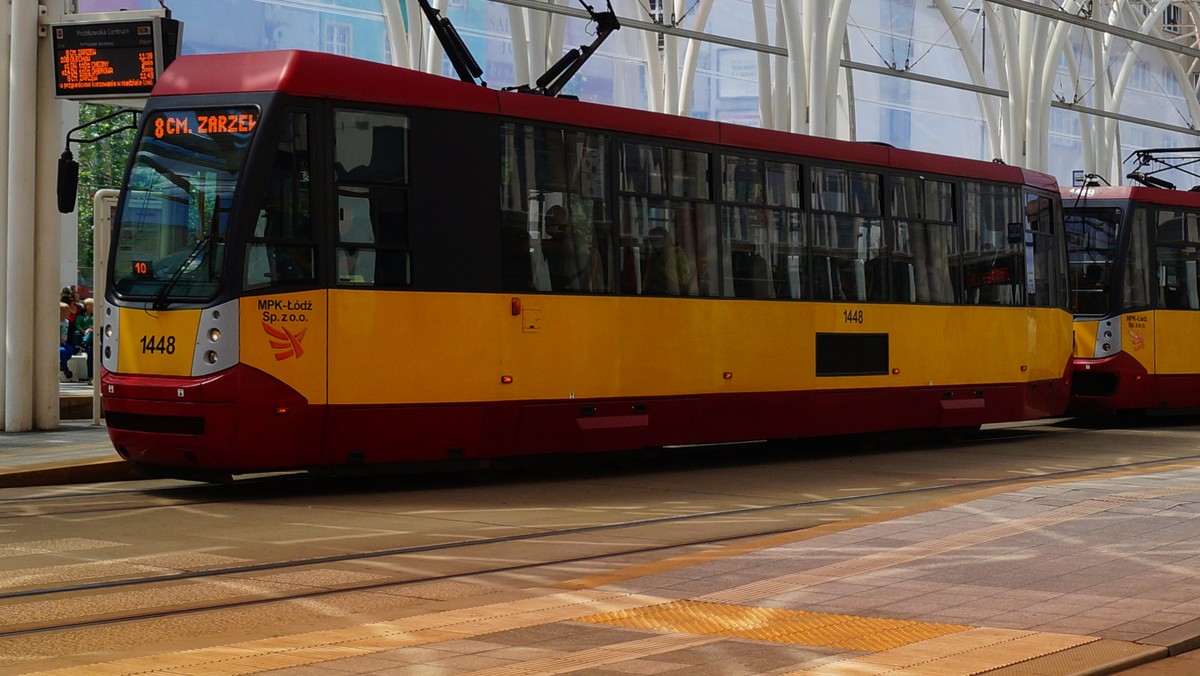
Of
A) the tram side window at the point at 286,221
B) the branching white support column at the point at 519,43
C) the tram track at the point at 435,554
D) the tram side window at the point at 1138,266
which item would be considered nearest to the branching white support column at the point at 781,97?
the branching white support column at the point at 519,43

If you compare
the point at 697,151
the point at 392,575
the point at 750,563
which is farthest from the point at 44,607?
the point at 697,151

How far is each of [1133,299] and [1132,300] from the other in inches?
1.1

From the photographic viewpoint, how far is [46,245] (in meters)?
18.5

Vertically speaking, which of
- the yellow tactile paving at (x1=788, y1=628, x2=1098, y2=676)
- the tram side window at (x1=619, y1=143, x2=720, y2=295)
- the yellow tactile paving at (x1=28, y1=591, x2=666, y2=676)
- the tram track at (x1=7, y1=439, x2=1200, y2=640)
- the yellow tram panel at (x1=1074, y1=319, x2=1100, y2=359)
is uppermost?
the tram side window at (x1=619, y1=143, x2=720, y2=295)

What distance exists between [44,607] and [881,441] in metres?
13.7

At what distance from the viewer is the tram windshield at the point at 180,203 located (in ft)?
40.9

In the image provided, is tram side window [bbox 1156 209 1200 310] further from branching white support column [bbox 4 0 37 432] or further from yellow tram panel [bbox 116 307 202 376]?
yellow tram panel [bbox 116 307 202 376]

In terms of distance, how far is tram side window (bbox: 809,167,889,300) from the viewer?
57.4 feet

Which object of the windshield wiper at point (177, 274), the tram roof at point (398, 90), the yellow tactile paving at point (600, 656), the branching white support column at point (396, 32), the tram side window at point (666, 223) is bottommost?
the yellow tactile paving at point (600, 656)

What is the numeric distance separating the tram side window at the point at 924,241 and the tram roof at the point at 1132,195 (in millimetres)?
5139

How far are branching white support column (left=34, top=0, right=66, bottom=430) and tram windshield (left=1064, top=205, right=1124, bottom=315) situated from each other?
1386 cm

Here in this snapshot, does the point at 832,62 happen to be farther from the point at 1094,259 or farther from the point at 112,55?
the point at 112,55

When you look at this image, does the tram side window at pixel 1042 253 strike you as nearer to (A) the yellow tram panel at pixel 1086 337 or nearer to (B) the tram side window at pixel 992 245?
(B) the tram side window at pixel 992 245

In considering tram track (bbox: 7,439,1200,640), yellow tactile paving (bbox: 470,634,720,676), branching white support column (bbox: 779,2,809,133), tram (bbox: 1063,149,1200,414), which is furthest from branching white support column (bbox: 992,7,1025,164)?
yellow tactile paving (bbox: 470,634,720,676)
